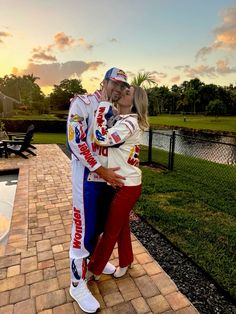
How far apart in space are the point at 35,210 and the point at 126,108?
2.95 m

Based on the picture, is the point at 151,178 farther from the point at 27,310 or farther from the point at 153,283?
the point at 27,310

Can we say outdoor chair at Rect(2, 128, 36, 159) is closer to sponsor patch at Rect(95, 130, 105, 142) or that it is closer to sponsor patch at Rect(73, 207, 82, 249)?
sponsor patch at Rect(73, 207, 82, 249)

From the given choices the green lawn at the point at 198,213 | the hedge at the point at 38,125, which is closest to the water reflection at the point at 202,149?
the green lawn at the point at 198,213

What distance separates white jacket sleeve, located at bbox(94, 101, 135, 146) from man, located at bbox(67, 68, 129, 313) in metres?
0.08

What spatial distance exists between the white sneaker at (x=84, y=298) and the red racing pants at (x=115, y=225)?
0.64 feet

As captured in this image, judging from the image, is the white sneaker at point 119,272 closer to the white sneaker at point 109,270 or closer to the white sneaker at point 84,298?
the white sneaker at point 109,270

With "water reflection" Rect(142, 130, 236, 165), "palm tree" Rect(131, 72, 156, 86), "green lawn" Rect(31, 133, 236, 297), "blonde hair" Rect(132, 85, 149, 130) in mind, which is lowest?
"water reflection" Rect(142, 130, 236, 165)

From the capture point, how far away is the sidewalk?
2043 mm

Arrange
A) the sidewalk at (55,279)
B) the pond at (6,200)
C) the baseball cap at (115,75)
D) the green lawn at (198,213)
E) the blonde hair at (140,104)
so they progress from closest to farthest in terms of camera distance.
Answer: the baseball cap at (115,75), the blonde hair at (140,104), the sidewalk at (55,279), the green lawn at (198,213), the pond at (6,200)

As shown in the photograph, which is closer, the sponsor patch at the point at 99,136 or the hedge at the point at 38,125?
the sponsor patch at the point at 99,136

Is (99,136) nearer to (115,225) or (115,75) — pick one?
(115,75)

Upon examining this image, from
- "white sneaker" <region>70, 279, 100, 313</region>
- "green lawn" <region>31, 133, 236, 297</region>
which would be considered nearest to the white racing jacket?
"white sneaker" <region>70, 279, 100, 313</region>

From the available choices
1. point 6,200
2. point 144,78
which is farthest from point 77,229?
point 144,78

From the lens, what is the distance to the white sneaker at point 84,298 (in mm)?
1954
